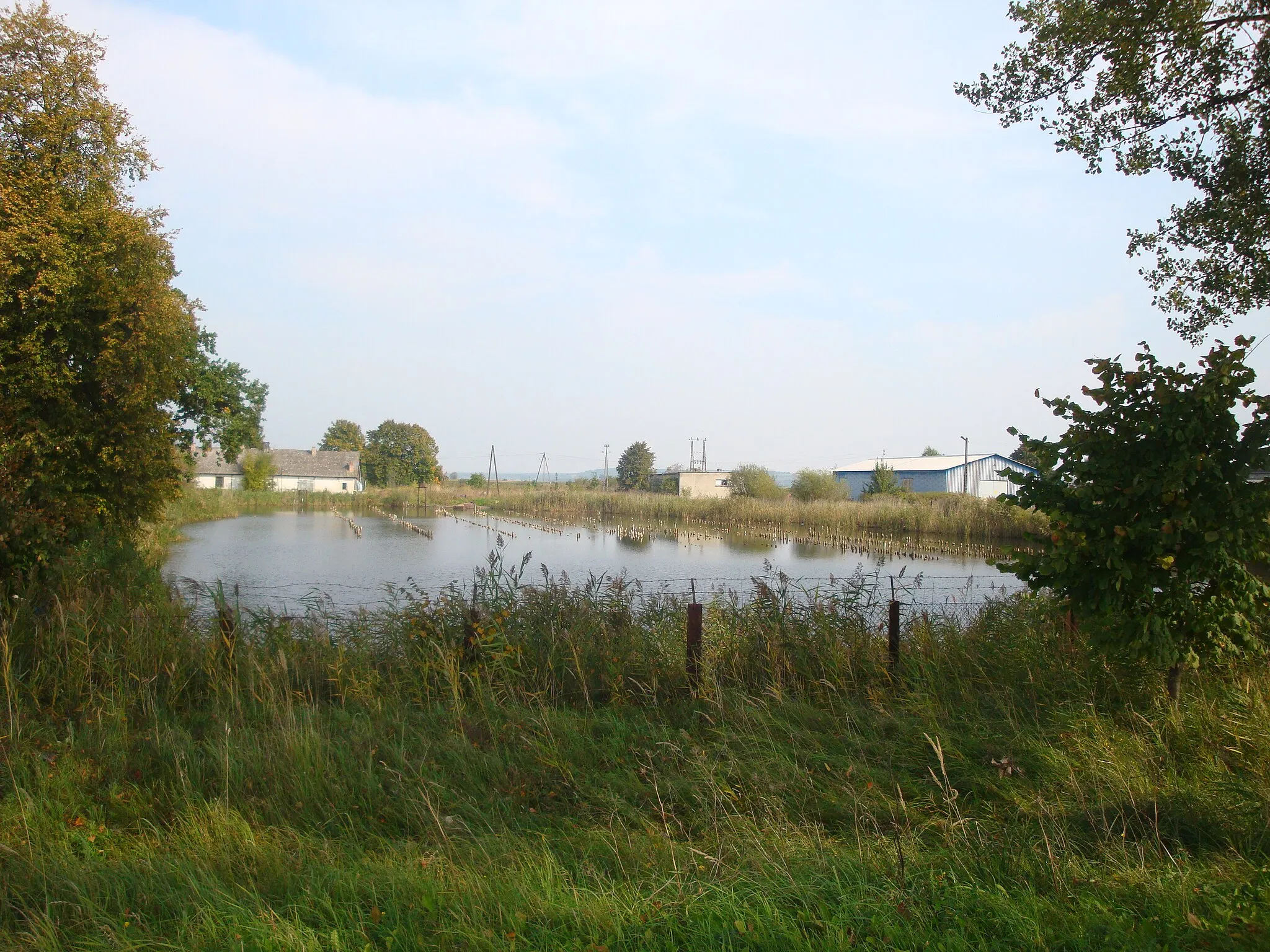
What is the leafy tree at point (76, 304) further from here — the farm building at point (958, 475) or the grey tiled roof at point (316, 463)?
the grey tiled roof at point (316, 463)

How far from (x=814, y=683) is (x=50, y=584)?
22.3 feet

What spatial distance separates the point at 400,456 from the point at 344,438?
455 inches

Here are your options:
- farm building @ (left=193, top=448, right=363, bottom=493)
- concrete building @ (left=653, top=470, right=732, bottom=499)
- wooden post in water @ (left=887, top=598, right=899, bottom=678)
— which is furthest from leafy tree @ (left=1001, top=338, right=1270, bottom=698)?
farm building @ (left=193, top=448, right=363, bottom=493)

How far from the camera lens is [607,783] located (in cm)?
430

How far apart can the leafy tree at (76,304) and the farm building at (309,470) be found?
228 feet

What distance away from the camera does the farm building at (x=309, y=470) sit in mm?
77375

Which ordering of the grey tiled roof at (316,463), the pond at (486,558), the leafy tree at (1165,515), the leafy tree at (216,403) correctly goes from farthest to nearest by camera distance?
the grey tiled roof at (316,463) < the leafy tree at (216,403) < the pond at (486,558) < the leafy tree at (1165,515)

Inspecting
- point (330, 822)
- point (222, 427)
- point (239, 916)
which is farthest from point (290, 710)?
point (222, 427)

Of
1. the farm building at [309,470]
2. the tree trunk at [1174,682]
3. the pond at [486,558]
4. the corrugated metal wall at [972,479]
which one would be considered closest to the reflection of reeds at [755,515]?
the pond at [486,558]

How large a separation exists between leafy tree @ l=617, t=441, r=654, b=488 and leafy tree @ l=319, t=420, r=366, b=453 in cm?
3354

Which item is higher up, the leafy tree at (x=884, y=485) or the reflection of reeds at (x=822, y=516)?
the leafy tree at (x=884, y=485)

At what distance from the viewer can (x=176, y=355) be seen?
1230 centimetres

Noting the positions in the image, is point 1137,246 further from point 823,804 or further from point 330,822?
point 330,822

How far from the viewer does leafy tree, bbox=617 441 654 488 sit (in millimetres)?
85062
